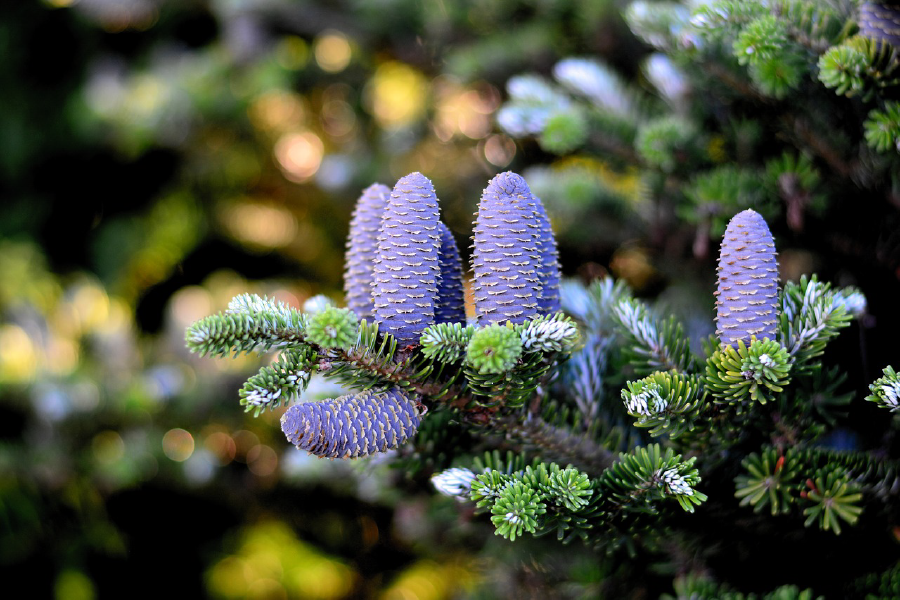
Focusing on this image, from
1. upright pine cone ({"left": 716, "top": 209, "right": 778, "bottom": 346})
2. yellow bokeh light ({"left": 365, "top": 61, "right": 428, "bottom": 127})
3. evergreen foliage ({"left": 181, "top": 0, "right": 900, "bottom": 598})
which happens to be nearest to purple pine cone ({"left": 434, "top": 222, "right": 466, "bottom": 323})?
evergreen foliage ({"left": 181, "top": 0, "right": 900, "bottom": 598})

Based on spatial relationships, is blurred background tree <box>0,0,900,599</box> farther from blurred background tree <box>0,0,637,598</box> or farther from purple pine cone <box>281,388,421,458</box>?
purple pine cone <box>281,388,421,458</box>

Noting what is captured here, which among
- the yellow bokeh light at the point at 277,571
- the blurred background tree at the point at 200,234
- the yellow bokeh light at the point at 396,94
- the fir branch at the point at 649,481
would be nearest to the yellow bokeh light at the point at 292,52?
the blurred background tree at the point at 200,234

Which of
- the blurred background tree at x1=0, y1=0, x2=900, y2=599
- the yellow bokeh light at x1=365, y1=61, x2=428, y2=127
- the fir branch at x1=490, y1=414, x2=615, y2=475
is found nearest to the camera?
the fir branch at x1=490, y1=414, x2=615, y2=475

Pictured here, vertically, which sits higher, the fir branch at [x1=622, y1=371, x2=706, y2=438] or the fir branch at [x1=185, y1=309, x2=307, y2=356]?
the fir branch at [x1=185, y1=309, x2=307, y2=356]

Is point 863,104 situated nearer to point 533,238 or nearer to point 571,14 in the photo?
point 533,238

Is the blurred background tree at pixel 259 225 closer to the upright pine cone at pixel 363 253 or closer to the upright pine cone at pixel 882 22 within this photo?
the upright pine cone at pixel 882 22

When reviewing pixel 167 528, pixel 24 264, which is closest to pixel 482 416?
pixel 167 528

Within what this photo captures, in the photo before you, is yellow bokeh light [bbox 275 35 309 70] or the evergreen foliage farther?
yellow bokeh light [bbox 275 35 309 70]
